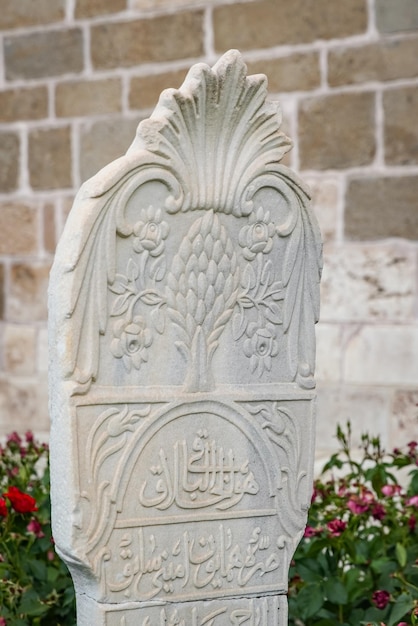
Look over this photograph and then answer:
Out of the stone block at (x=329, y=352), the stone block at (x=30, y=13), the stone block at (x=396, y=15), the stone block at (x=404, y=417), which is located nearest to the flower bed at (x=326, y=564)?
the stone block at (x=404, y=417)

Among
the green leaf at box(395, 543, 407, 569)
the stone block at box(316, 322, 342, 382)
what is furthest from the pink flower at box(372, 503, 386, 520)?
the stone block at box(316, 322, 342, 382)

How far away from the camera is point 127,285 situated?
2350 millimetres

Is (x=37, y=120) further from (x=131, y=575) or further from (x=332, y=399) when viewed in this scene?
(x=131, y=575)

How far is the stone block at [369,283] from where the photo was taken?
4.85m

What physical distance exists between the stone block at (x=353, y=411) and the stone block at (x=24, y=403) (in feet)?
4.67

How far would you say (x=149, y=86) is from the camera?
18.0 ft

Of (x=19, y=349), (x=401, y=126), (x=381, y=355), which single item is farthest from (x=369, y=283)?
(x=19, y=349)

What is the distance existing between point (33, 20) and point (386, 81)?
189 cm

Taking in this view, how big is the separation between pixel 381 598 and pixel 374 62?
2785 mm

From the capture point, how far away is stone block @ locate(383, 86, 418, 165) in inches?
190

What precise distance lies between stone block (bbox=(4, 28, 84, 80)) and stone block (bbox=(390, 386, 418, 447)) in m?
2.21

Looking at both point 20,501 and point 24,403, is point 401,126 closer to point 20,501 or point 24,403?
point 24,403

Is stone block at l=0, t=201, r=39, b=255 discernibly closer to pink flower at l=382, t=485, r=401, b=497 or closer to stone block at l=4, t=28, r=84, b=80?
stone block at l=4, t=28, r=84, b=80

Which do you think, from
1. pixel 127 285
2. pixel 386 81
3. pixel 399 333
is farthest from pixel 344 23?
pixel 127 285
